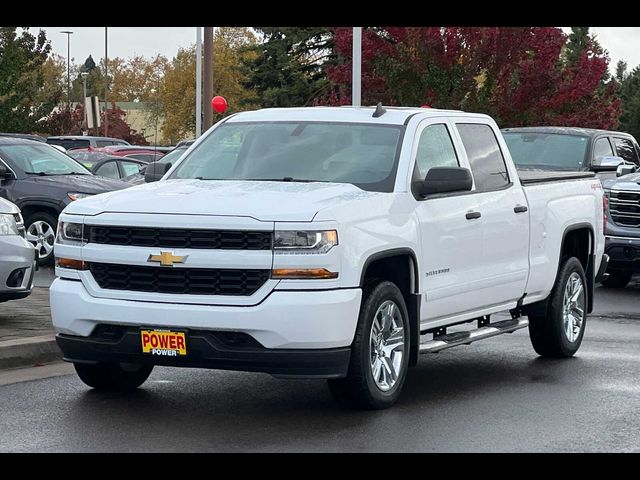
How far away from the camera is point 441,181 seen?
30.1 ft

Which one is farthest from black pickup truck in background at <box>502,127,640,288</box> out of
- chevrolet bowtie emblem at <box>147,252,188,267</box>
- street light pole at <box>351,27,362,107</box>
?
chevrolet bowtie emblem at <box>147,252,188,267</box>

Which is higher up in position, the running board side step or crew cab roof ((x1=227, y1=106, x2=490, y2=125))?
crew cab roof ((x1=227, y1=106, x2=490, y2=125))

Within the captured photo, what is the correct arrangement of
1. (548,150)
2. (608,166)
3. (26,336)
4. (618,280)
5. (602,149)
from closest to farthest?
(26,336) → (608,166) → (618,280) → (548,150) → (602,149)

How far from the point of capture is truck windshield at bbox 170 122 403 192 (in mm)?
9266

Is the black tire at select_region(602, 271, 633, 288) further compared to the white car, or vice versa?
the black tire at select_region(602, 271, 633, 288)

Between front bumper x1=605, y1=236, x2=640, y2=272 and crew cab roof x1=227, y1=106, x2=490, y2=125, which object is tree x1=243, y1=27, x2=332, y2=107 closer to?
A: front bumper x1=605, y1=236, x2=640, y2=272

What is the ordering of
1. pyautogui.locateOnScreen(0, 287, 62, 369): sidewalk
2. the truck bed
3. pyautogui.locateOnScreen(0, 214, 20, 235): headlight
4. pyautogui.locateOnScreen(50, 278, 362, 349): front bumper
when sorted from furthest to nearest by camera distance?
pyautogui.locateOnScreen(0, 214, 20, 235): headlight → the truck bed → pyautogui.locateOnScreen(0, 287, 62, 369): sidewalk → pyautogui.locateOnScreen(50, 278, 362, 349): front bumper

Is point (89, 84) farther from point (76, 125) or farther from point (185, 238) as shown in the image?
point (185, 238)

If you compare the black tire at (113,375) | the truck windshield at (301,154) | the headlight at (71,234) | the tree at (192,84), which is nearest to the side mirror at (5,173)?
the truck windshield at (301,154)

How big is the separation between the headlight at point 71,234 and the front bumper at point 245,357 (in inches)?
28.7

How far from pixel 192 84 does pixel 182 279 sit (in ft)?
271

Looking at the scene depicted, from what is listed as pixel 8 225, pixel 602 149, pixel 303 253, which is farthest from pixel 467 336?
pixel 602 149
